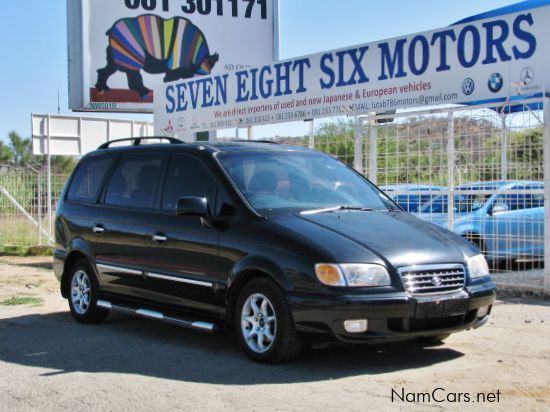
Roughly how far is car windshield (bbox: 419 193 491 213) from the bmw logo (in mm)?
1405

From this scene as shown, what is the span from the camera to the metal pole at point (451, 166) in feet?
35.6

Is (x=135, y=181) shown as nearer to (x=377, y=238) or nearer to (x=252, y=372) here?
(x=252, y=372)

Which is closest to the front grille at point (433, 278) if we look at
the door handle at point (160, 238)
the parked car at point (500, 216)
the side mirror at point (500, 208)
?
the door handle at point (160, 238)

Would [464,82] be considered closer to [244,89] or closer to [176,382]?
[244,89]

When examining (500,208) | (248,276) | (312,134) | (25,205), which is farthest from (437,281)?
(25,205)

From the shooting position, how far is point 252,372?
6.20 metres

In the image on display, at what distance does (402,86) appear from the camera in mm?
11477

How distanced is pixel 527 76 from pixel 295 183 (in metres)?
4.19

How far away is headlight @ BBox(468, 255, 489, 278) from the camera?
652 centimetres

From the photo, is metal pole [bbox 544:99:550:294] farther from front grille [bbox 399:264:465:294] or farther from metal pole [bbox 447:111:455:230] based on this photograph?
front grille [bbox 399:264:465:294]

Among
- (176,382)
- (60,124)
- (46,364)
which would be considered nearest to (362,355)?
(176,382)

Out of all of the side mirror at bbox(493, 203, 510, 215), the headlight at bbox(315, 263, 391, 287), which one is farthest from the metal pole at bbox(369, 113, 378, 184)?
the headlight at bbox(315, 263, 391, 287)

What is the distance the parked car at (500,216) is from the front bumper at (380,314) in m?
4.37

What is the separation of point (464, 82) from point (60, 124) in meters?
10.5
